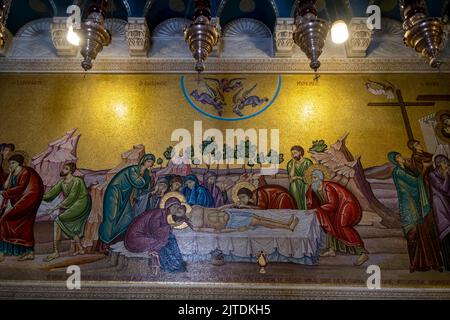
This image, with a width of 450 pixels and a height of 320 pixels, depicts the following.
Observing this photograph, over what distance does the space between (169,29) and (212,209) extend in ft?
10.1

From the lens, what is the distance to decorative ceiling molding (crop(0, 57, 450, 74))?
6641 millimetres

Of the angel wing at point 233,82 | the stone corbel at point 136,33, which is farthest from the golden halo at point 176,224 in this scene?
the stone corbel at point 136,33

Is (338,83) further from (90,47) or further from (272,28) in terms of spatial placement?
(90,47)

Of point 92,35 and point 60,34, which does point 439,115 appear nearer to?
point 92,35

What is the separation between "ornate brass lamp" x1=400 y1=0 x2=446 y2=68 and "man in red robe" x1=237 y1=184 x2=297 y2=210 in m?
2.28

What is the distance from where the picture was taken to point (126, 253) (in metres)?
5.41

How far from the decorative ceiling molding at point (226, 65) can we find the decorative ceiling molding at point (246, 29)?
0.53 meters

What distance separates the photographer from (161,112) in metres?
6.34

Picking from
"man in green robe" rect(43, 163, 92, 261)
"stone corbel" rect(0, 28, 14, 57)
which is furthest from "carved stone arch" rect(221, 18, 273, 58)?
"stone corbel" rect(0, 28, 14, 57)

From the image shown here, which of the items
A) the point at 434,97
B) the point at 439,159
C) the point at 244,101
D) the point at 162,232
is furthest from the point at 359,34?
the point at 162,232

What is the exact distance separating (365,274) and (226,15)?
168 inches

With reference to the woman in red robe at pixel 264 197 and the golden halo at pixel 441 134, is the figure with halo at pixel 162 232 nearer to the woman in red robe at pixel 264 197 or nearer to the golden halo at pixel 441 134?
the woman in red robe at pixel 264 197

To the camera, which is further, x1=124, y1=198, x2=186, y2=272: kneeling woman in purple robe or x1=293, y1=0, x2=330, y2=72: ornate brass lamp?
x1=124, y1=198, x2=186, y2=272: kneeling woman in purple robe

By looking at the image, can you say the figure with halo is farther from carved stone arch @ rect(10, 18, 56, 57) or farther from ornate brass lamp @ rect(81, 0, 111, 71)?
carved stone arch @ rect(10, 18, 56, 57)
